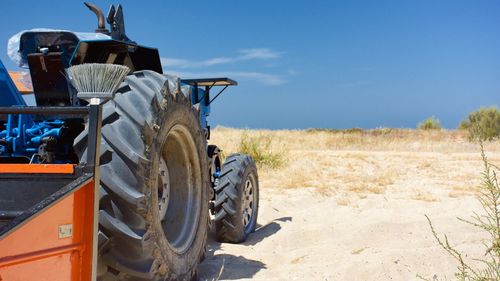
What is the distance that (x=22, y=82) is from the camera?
184 inches

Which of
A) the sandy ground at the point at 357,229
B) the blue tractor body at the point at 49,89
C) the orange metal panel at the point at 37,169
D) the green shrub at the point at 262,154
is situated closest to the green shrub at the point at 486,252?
the sandy ground at the point at 357,229

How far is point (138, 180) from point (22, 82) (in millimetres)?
2328

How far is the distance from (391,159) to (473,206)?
636cm

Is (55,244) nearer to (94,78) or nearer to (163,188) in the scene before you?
(94,78)

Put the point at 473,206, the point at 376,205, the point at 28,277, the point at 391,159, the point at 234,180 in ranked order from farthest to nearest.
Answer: the point at 391,159, the point at 376,205, the point at 473,206, the point at 234,180, the point at 28,277

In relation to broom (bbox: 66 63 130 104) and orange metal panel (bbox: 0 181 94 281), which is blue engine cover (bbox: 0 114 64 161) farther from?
orange metal panel (bbox: 0 181 94 281)

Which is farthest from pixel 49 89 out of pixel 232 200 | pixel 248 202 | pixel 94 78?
pixel 248 202

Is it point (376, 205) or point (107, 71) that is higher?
point (107, 71)

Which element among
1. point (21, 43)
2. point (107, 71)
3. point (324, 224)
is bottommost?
point (324, 224)

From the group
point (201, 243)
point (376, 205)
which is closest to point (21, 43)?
point (201, 243)

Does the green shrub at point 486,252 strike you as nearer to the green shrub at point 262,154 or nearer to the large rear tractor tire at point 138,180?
the large rear tractor tire at point 138,180

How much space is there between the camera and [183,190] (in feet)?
12.9

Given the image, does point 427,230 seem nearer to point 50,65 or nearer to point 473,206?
point 473,206

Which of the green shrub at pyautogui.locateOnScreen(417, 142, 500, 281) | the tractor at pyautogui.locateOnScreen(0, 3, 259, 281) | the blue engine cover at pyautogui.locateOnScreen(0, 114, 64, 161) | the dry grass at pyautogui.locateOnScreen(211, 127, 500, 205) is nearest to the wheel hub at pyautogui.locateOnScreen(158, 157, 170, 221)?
the tractor at pyautogui.locateOnScreen(0, 3, 259, 281)
